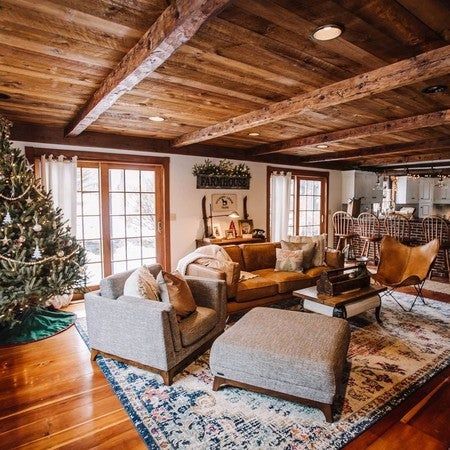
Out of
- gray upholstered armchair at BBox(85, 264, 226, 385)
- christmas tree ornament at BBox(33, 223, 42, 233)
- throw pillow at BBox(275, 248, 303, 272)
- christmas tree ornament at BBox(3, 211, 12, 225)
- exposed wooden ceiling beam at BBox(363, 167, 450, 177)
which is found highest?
exposed wooden ceiling beam at BBox(363, 167, 450, 177)

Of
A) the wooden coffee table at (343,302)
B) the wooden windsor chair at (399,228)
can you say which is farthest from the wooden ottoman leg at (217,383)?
the wooden windsor chair at (399,228)

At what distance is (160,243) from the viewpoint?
523 centimetres

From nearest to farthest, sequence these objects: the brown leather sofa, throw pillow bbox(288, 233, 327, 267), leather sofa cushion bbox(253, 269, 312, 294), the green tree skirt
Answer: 1. the green tree skirt
2. the brown leather sofa
3. leather sofa cushion bbox(253, 269, 312, 294)
4. throw pillow bbox(288, 233, 327, 267)

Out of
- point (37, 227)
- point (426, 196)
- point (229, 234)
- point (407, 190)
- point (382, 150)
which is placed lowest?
point (229, 234)

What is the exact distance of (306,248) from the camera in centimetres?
446

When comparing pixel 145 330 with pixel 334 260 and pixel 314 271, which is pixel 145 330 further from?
pixel 334 260

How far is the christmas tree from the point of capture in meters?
3.00

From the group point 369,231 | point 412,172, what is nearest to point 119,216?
point 369,231

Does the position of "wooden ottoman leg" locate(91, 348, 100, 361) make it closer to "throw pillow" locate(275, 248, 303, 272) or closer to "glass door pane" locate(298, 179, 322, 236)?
"throw pillow" locate(275, 248, 303, 272)

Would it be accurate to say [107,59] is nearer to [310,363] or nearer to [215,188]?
[310,363]

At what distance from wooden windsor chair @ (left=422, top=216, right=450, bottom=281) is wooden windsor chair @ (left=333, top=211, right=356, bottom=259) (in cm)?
149

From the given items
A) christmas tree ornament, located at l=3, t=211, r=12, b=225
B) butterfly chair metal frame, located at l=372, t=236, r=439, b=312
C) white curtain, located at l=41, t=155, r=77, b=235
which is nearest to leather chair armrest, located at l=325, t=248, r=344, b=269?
butterfly chair metal frame, located at l=372, t=236, r=439, b=312

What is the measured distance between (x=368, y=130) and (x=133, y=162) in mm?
3311

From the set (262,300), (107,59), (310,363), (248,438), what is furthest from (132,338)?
(107,59)
